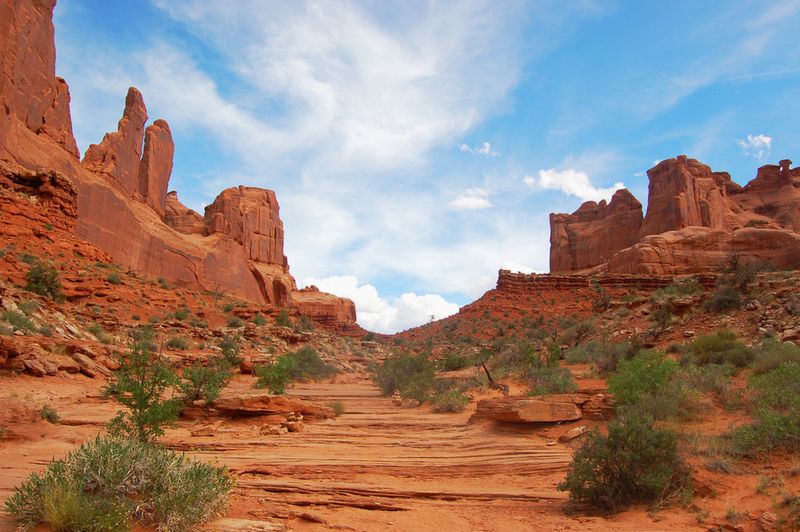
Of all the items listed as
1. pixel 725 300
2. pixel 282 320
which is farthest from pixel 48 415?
pixel 282 320

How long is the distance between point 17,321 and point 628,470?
1582 cm

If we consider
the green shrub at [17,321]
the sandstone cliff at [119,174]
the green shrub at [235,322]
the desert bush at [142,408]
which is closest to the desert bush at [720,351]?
the desert bush at [142,408]

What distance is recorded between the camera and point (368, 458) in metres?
8.23

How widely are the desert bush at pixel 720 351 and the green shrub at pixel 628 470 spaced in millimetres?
6637

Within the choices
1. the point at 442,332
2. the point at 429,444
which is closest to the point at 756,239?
the point at 442,332

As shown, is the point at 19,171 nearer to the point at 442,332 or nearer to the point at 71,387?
the point at 71,387

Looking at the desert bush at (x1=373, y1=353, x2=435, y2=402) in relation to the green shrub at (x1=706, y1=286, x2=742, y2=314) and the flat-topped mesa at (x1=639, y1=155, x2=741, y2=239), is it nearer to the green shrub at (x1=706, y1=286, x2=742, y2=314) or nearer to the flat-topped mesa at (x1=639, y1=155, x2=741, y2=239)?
the green shrub at (x1=706, y1=286, x2=742, y2=314)

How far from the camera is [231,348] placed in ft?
76.0

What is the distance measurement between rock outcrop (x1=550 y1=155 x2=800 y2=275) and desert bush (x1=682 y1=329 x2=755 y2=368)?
35.1m

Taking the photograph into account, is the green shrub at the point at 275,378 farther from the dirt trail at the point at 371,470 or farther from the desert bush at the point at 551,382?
the desert bush at the point at 551,382

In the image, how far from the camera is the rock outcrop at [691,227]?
49.2 m

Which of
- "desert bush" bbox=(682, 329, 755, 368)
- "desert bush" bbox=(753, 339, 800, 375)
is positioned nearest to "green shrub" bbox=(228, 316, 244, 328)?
"desert bush" bbox=(682, 329, 755, 368)

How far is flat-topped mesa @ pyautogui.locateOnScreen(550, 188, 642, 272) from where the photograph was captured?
68625 millimetres

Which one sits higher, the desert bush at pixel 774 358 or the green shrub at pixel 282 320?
the green shrub at pixel 282 320
